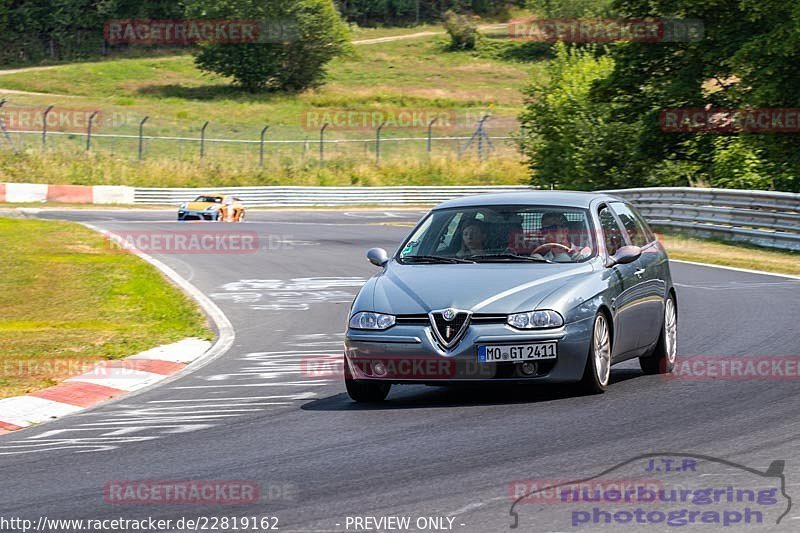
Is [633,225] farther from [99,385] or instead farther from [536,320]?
[99,385]

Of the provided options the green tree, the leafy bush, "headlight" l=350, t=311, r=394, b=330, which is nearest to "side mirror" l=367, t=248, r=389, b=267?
"headlight" l=350, t=311, r=394, b=330

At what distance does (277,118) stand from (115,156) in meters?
28.7

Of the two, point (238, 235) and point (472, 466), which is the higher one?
point (472, 466)

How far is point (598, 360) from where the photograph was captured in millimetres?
9273

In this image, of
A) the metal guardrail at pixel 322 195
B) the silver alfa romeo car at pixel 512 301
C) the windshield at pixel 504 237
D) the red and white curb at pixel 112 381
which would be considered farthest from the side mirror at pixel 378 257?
the metal guardrail at pixel 322 195

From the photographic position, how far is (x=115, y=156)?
5469cm

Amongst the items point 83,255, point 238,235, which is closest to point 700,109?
point 238,235

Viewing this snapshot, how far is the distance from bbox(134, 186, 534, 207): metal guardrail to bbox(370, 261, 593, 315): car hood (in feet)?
135

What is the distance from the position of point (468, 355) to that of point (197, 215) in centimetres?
3268

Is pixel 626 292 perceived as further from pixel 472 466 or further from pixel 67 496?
pixel 67 496

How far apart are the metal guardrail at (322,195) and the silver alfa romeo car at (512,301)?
40.4 meters

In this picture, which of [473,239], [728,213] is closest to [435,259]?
[473,239]

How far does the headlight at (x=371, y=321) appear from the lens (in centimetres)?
907

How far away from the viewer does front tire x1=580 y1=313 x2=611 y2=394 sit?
29.9 feet
